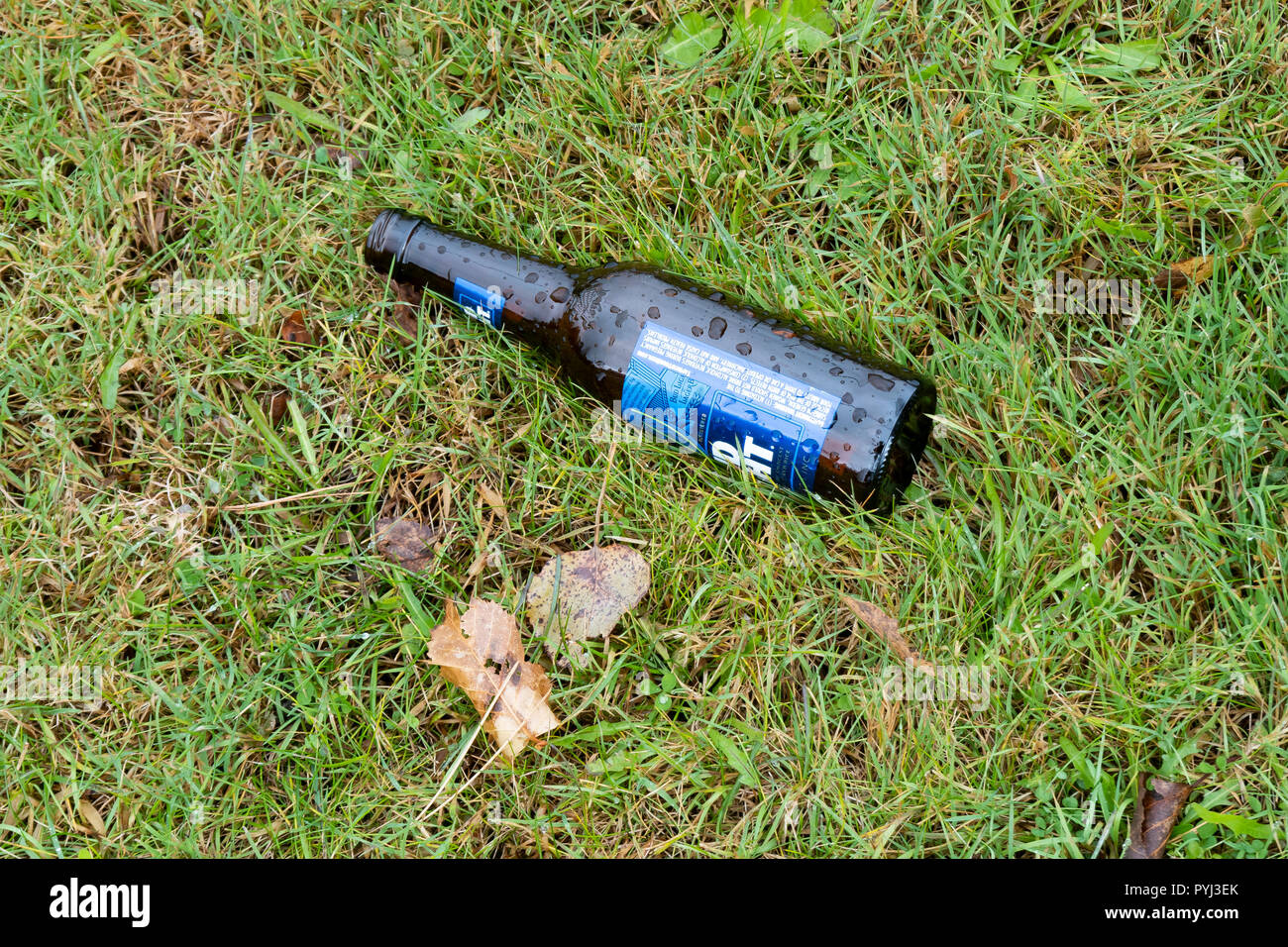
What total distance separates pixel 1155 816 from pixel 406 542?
200 centimetres

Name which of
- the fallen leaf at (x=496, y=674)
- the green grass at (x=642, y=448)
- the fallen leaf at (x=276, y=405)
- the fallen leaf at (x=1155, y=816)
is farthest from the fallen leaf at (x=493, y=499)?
the fallen leaf at (x=1155, y=816)

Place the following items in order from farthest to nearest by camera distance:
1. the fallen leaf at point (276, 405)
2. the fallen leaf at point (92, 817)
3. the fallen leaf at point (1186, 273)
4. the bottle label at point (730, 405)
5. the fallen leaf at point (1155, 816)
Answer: the fallen leaf at point (276, 405), the fallen leaf at point (1186, 273), the fallen leaf at point (92, 817), the bottle label at point (730, 405), the fallen leaf at point (1155, 816)

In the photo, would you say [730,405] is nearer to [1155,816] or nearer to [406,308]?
[406,308]

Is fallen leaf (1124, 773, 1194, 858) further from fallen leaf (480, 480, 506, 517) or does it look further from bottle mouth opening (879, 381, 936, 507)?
fallen leaf (480, 480, 506, 517)

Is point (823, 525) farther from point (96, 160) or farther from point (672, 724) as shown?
point (96, 160)

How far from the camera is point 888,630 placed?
2.27 metres

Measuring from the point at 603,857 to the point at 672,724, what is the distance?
1.20 feet

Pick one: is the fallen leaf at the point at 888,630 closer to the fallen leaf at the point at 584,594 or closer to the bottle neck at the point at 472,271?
the fallen leaf at the point at 584,594

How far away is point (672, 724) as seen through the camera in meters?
2.28

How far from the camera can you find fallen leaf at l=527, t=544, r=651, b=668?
2326 mm

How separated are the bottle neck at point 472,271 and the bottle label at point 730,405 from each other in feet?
1.08

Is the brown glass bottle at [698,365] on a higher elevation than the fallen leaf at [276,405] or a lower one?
higher

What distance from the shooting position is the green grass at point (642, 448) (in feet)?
7.23

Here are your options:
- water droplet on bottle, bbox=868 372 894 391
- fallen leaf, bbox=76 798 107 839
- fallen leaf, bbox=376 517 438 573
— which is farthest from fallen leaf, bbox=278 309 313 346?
water droplet on bottle, bbox=868 372 894 391
